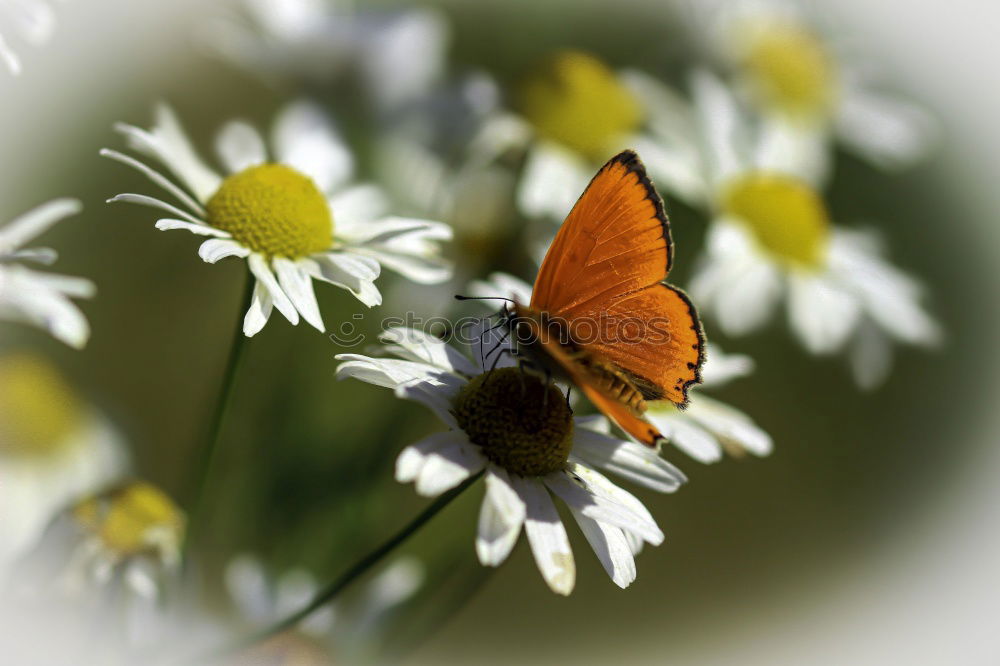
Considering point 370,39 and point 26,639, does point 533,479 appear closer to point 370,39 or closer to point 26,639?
point 26,639

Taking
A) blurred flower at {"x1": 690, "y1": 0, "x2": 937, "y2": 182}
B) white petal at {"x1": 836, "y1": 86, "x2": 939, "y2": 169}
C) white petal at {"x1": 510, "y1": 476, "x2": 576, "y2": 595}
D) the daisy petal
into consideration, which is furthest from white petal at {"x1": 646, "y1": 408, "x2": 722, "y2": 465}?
white petal at {"x1": 836, "y1": 86, "x2": 939, "y2": 169}

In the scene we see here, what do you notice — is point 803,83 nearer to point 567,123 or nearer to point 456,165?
point 567,123

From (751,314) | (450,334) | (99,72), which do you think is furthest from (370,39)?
(99,72)

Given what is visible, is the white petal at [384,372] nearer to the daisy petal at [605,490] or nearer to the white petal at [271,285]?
the white petal at [271,285]

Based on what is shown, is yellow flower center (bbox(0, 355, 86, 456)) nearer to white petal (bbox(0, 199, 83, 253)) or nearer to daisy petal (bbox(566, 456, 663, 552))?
white petal (bbox(0, 199, 83, 253))

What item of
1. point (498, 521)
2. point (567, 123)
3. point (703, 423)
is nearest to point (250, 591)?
point (498, 521)
